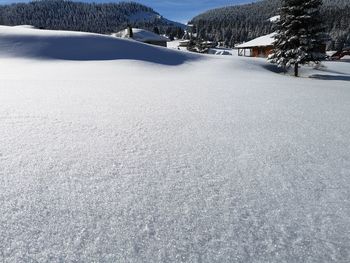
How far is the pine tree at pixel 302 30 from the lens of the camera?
1942cm

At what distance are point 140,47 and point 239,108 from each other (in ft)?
71.8

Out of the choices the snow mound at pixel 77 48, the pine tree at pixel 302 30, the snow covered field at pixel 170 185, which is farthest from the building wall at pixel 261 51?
the snow covered field at pixel 170 185

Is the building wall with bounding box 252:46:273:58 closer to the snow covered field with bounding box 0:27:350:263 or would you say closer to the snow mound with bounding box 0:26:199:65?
the snow mound with bounding box 0:26:199:65

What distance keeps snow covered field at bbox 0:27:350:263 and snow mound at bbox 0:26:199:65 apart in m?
18.5

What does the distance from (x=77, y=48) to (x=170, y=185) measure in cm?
Answer: 2527

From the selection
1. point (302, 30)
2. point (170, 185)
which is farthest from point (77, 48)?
point (170, 185)

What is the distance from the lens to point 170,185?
10.3 feet

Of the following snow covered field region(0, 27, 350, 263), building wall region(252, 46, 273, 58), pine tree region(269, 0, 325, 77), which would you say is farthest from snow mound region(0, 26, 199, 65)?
building wall region(252, 46, 273, 58)

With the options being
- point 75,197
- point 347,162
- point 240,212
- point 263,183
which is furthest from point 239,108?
point 75,197

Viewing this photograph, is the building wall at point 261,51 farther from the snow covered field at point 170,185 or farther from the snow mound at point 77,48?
Answer: the snow covered field at point 170,185

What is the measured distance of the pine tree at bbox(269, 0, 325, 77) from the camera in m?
19.4

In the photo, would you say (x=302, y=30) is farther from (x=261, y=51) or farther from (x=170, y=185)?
(x=261, y=51)

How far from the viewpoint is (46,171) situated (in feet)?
10.7

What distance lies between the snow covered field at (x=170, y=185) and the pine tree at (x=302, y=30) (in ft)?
49.7
